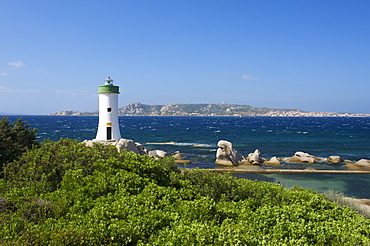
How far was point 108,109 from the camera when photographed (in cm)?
2606

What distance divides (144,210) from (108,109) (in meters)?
19.3

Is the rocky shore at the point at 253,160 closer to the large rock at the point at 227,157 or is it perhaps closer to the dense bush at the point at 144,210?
the large rock at the point at 227,157

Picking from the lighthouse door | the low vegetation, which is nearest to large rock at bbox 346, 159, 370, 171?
the low vegetation

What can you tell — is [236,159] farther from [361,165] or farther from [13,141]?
[13,141]

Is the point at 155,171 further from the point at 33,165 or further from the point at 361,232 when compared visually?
the point at 361,232

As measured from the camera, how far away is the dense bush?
6746mm

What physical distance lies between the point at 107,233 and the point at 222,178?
6916 mm

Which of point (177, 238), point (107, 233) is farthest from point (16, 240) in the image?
point (177, 238)

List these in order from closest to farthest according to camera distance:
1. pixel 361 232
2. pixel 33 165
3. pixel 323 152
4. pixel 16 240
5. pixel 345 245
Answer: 1. pixel 16 240
2. pixel 345 245
3. pixel 361 232
4. pixel 33 165
5. pixel 323 152

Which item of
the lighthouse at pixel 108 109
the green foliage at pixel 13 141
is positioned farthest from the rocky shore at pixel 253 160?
the green foliage at pixel 13 141

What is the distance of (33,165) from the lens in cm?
1232

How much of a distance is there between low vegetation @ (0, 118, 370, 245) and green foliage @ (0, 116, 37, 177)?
1991 millimetres

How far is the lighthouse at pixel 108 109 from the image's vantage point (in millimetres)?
25891

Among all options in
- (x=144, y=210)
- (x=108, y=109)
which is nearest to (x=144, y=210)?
(x=144, y=210)
